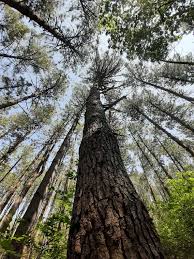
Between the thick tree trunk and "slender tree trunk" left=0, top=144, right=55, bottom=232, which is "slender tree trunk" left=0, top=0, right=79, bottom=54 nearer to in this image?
the thick tree trunk

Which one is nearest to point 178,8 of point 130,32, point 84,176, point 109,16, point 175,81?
point 130,32

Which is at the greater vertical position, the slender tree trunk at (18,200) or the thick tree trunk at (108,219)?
the slender tree trunk at (18,200)

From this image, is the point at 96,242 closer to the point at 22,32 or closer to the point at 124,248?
the point at 124,248

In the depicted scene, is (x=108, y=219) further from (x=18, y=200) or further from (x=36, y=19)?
(x=18, y=200)

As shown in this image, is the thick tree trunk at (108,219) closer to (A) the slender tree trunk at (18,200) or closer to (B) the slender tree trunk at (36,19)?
(B) the slender tree trunk at (36,19)

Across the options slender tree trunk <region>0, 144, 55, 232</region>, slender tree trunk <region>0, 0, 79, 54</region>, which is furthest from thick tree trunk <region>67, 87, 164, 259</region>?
slender tree trunk <region>0, 144, 55, 232</region>

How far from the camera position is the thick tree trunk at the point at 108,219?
5.30ft

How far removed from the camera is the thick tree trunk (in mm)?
1614

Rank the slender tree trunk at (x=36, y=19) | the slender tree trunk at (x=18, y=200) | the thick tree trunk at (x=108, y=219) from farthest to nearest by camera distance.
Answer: the slender tree trunk at (x=18, y=200)
the slender tree trunk at (x=36, y=19)
the thick tree trunk at (x=108, y=219)

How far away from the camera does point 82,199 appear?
7.70 feet

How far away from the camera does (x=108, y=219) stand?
190 cm

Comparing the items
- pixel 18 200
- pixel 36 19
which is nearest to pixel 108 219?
pixel 36 19

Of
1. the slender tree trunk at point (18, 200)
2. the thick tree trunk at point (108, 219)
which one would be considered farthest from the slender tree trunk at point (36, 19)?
the slender tree trunk at point (18, 200)

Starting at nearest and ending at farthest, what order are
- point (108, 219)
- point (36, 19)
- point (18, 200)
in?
point (108, 219) < point (36, 19) < point (18, 200)
